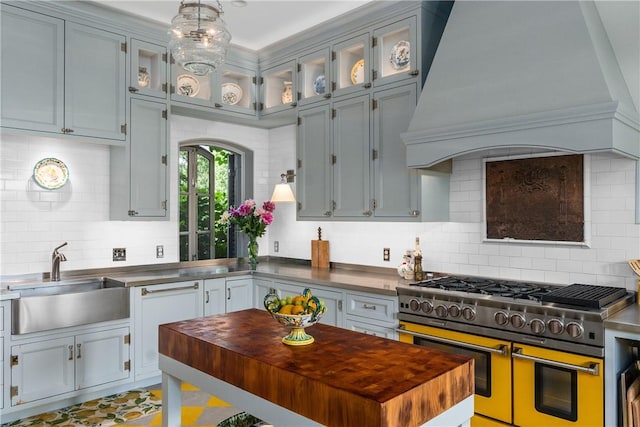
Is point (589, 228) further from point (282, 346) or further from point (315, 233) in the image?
point (315, 233)

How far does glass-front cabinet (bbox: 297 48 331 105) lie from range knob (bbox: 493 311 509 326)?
99.8 inches

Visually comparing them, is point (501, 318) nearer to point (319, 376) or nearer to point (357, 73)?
point (319, 376)

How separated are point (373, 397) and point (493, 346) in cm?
168

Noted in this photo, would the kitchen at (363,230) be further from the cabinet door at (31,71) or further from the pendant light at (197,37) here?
the pendant light at (197,37)

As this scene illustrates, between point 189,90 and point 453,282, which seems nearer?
point 453,282

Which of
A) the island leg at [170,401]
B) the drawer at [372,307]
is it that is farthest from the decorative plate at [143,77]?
the island leg at [170,401]

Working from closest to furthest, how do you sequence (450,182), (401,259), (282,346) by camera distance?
(282,346) < (450,182) < (401,259)

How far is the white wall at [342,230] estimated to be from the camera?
10.6 ft

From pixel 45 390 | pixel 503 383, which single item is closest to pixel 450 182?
pixel 503 383

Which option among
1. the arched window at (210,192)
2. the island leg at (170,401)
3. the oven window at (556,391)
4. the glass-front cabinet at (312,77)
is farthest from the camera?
the arched window at (210,192)

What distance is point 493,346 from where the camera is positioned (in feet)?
10.0

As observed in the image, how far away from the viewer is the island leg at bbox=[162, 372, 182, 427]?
103 inches

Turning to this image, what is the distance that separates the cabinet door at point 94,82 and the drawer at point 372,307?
7.96ft

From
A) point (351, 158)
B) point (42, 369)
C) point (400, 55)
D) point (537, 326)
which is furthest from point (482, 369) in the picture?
point (42, 369)
